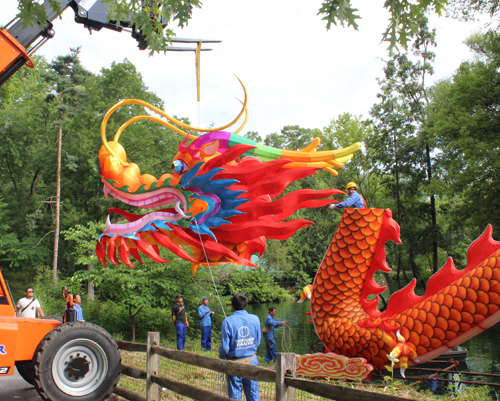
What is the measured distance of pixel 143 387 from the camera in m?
6.51

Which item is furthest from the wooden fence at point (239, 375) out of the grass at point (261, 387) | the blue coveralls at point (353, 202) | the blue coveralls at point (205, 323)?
the blue coveralls at point (205, 323)

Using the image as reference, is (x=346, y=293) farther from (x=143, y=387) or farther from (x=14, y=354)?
(x=14, y=354)

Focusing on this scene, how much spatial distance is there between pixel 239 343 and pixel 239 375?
47cm

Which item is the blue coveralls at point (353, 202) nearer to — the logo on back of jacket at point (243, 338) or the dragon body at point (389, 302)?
the dragon body at point (389, 302)

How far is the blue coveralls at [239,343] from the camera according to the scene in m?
4.23

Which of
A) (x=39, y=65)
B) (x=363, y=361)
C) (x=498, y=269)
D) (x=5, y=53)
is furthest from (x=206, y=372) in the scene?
(x=39, y=65)

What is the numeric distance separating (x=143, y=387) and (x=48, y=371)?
7.92 ft

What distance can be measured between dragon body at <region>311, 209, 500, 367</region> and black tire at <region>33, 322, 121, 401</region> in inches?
167

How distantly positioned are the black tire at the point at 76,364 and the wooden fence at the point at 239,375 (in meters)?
0.49

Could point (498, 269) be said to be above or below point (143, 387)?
above

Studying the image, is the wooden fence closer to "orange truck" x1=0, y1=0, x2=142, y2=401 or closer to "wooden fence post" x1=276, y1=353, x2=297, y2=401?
"wooden fence post" x1=276, y1=353, x2=297, y2=401

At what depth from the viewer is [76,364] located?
461 cm

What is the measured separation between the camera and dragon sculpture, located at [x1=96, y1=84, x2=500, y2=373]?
6730 mm

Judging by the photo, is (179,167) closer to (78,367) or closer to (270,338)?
(78,367)
